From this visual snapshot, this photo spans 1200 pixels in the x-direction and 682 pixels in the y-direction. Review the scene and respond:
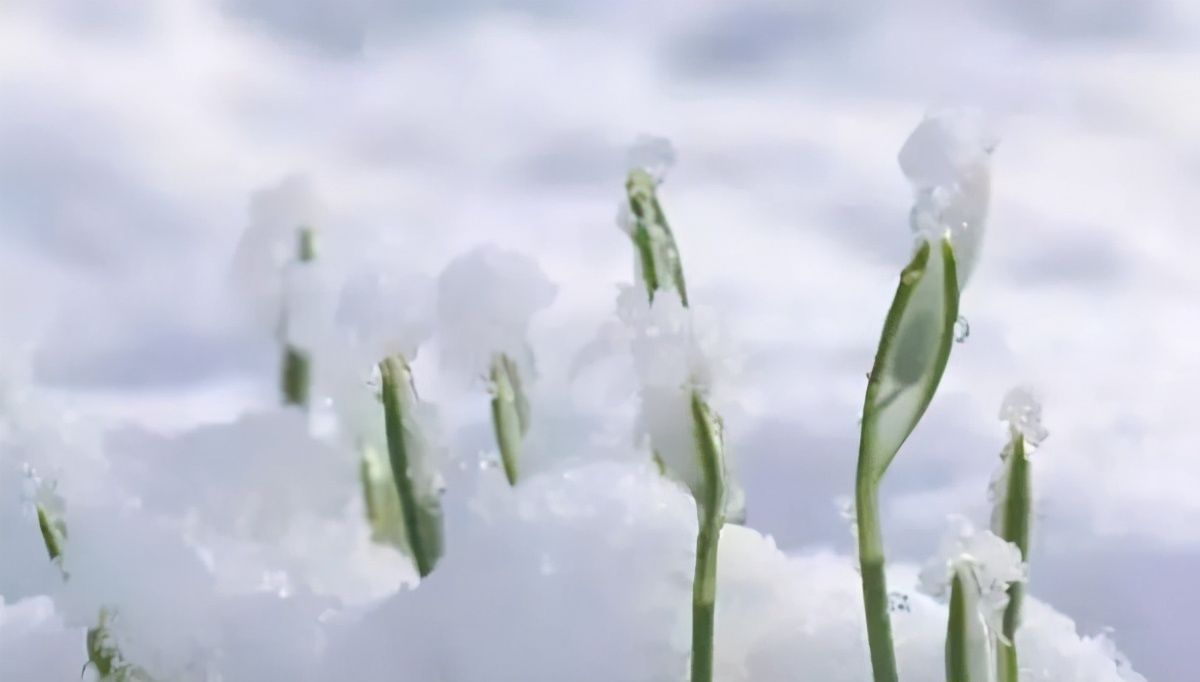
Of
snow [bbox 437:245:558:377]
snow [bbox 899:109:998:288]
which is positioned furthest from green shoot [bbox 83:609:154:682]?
snow [bbox 899:109:998:288]

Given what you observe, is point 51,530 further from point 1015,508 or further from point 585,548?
point 1015,508

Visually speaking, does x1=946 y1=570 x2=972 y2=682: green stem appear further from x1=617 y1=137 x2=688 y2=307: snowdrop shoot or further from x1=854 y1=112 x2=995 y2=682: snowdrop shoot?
x1=617 y1=137 x2=688 y2=307: snowdrop shoot

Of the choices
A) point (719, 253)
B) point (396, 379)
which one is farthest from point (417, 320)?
point (719, 253)

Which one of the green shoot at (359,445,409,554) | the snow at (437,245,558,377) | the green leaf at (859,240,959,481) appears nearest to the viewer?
the green leaf at (859,240,959,481)

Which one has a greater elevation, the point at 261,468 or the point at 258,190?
the point at 258,190

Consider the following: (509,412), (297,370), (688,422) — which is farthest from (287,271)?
(688,422)

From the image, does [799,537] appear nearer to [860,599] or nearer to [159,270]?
[860,599]
